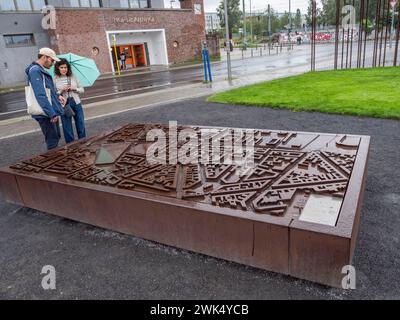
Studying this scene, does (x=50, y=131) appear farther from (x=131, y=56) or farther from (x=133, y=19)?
(x=131, y=56)

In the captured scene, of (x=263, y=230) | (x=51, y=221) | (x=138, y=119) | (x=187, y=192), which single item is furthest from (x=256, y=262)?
(x=138, y=119)

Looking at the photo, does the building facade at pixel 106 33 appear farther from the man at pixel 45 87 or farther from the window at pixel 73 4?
the man at pixel 45 87

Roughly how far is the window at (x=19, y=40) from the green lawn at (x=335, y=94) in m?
20.6

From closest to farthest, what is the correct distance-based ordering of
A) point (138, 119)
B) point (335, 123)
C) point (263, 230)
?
point (263, 230), point (335, 123), point (138, 119)

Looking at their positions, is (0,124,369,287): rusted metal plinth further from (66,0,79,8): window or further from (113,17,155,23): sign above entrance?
(113,17,155,23): sign above entrance

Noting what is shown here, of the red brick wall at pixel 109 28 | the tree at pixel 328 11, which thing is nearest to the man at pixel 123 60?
the red brick wall at pixel 109 28

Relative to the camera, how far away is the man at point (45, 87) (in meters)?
5.19

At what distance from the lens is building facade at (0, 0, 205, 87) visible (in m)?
25.4

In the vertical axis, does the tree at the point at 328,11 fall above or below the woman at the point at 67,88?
above

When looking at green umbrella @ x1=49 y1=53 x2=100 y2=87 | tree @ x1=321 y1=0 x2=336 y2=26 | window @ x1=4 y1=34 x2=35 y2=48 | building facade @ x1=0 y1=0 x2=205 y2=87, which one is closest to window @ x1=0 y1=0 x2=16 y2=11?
building facade @ x1=0 y1=0 x2=205 y2=87

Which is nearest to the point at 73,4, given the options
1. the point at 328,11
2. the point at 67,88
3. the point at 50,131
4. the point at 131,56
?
the point at 131,56

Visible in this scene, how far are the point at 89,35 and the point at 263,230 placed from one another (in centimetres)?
2831
